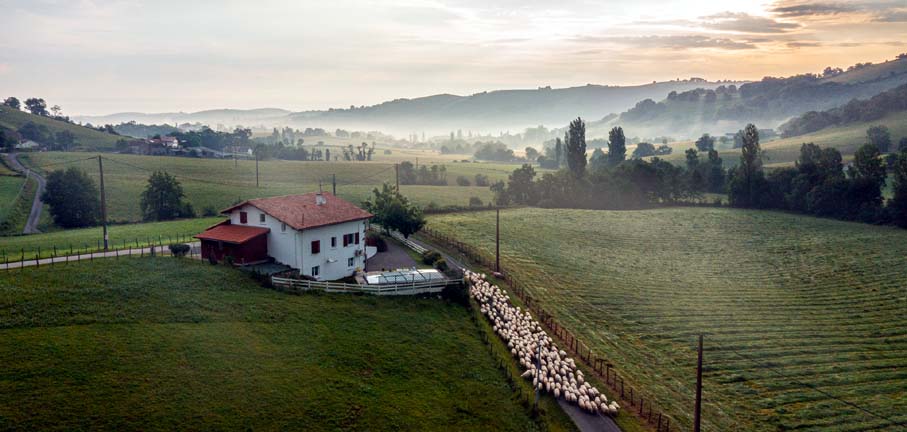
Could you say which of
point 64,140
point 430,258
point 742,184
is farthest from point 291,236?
point 64,140

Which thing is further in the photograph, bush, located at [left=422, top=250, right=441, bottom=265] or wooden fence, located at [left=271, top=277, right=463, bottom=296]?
bush, located at [left=422, top=250, right=441, bottom=265]

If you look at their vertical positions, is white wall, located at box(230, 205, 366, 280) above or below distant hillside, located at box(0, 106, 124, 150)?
below

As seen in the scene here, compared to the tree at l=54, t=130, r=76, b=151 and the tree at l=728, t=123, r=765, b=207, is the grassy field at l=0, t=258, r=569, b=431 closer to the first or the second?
the tree at l=728, t=123, r=765, b=207

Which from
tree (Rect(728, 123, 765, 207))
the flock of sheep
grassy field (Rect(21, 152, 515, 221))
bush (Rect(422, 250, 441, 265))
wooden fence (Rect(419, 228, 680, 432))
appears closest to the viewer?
wooden fence (Rect(419, 228, 680, 432))

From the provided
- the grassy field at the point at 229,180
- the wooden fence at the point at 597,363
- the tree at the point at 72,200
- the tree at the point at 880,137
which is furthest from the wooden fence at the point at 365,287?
the tree at the point at 880,137

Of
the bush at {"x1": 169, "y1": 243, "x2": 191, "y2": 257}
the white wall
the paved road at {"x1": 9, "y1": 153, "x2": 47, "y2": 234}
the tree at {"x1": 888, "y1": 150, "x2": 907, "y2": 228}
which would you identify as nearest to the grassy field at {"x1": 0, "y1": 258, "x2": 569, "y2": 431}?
the white wall

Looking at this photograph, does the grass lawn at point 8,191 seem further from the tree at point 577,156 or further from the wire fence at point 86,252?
the tree at point 577,156
